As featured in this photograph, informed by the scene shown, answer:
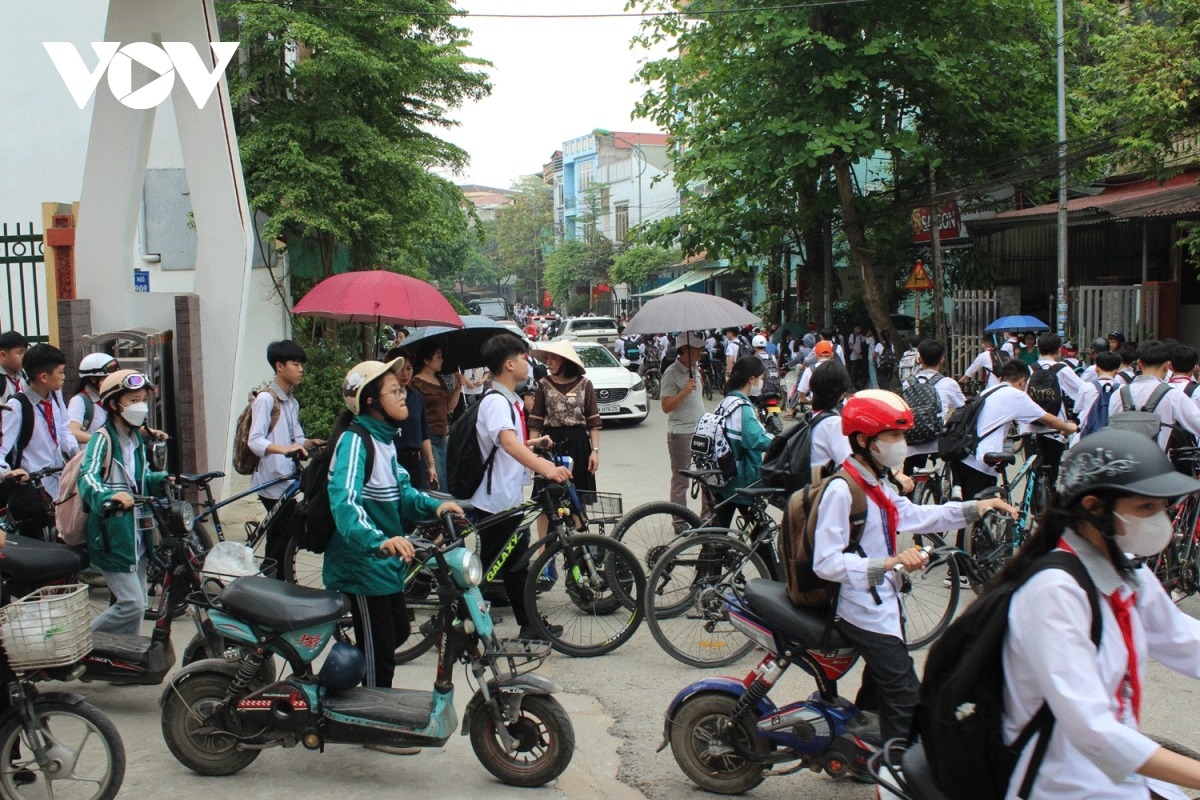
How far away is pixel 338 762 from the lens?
4367 mm

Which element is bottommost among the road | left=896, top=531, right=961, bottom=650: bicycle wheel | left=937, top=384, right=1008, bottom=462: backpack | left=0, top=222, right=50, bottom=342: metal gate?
the road

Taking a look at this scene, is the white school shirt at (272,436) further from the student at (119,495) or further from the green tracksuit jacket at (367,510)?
the green tracksuit jacket at (367,510)

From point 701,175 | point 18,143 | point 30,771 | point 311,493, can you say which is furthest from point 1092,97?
point 30,771

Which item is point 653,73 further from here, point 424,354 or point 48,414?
point 48,414

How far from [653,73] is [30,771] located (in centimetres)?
1904

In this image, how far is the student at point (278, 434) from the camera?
249 inches

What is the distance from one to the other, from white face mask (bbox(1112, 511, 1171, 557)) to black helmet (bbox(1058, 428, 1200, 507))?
0.25ft

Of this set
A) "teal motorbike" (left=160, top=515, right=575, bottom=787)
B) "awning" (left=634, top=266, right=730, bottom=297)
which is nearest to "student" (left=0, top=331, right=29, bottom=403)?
"teal motorbike" (left=160, top=515, right=575, bottom=787)

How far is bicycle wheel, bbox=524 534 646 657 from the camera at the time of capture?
225 inches

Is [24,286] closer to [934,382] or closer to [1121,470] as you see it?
[934,382]

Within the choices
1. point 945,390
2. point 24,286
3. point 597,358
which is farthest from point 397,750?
point 597,358

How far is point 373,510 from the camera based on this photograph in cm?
433

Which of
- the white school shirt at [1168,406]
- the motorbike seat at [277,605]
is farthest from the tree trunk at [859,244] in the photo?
the motorbike seat at [277,605]

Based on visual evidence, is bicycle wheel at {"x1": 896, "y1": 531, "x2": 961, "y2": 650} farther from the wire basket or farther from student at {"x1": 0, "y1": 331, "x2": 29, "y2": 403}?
student at {"x1": 0, "y1": 331, "x2": 29, "y2": 403}
